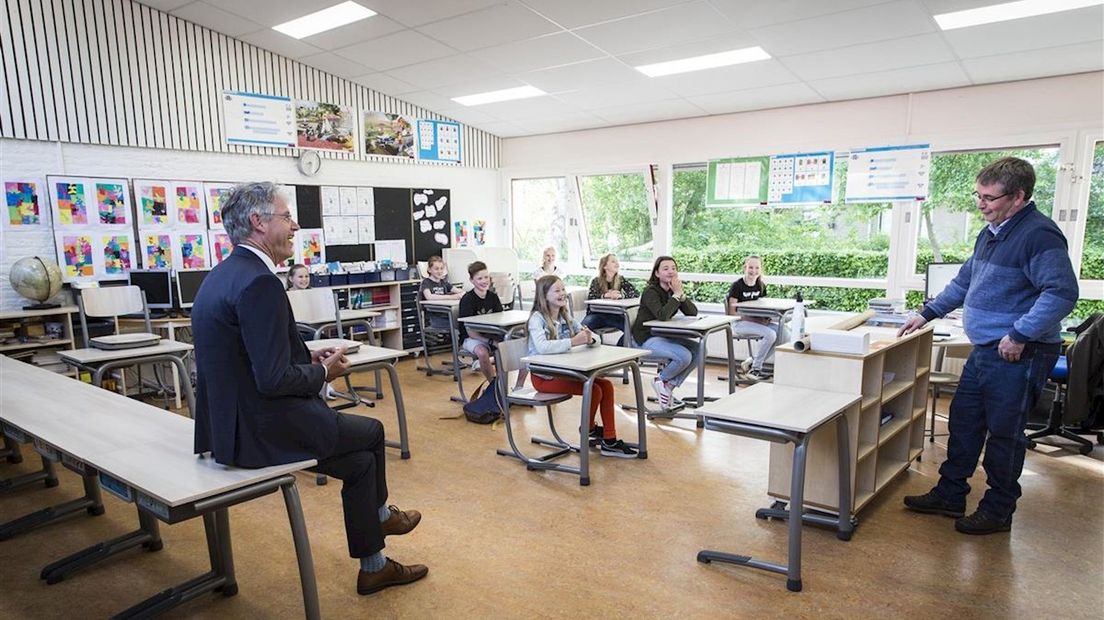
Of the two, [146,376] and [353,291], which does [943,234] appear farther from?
[146,376]

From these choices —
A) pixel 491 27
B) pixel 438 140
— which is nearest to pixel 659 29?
pixel 491 27

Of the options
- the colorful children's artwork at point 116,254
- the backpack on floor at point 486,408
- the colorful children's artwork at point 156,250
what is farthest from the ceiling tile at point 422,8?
the colorful children's artwork at point 116,254

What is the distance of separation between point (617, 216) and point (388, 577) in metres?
6.22

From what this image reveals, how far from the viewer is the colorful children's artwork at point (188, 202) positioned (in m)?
6.10

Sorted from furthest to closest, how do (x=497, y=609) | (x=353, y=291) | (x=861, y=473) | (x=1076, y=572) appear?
(x=353, y=291) < (x=861, y=473) < (x=1076, y=572) < (x=497, y=609)

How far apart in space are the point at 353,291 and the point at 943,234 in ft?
20.1

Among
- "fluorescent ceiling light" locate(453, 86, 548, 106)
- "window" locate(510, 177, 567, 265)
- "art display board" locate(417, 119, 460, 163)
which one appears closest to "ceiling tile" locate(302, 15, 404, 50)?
"fluorescent ceiling light" locate(453, 86, 548, 106)

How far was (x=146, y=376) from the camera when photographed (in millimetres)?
6137

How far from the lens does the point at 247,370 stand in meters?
2.17

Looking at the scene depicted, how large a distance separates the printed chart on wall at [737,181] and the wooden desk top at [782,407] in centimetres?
421

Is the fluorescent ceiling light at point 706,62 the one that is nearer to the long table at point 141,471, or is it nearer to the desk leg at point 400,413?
the desk leg at point 400,413

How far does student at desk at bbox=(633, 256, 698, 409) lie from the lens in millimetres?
5129

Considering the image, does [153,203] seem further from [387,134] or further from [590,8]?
[590,8]

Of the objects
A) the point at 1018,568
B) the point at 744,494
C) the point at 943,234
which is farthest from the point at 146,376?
the point at 943,234
